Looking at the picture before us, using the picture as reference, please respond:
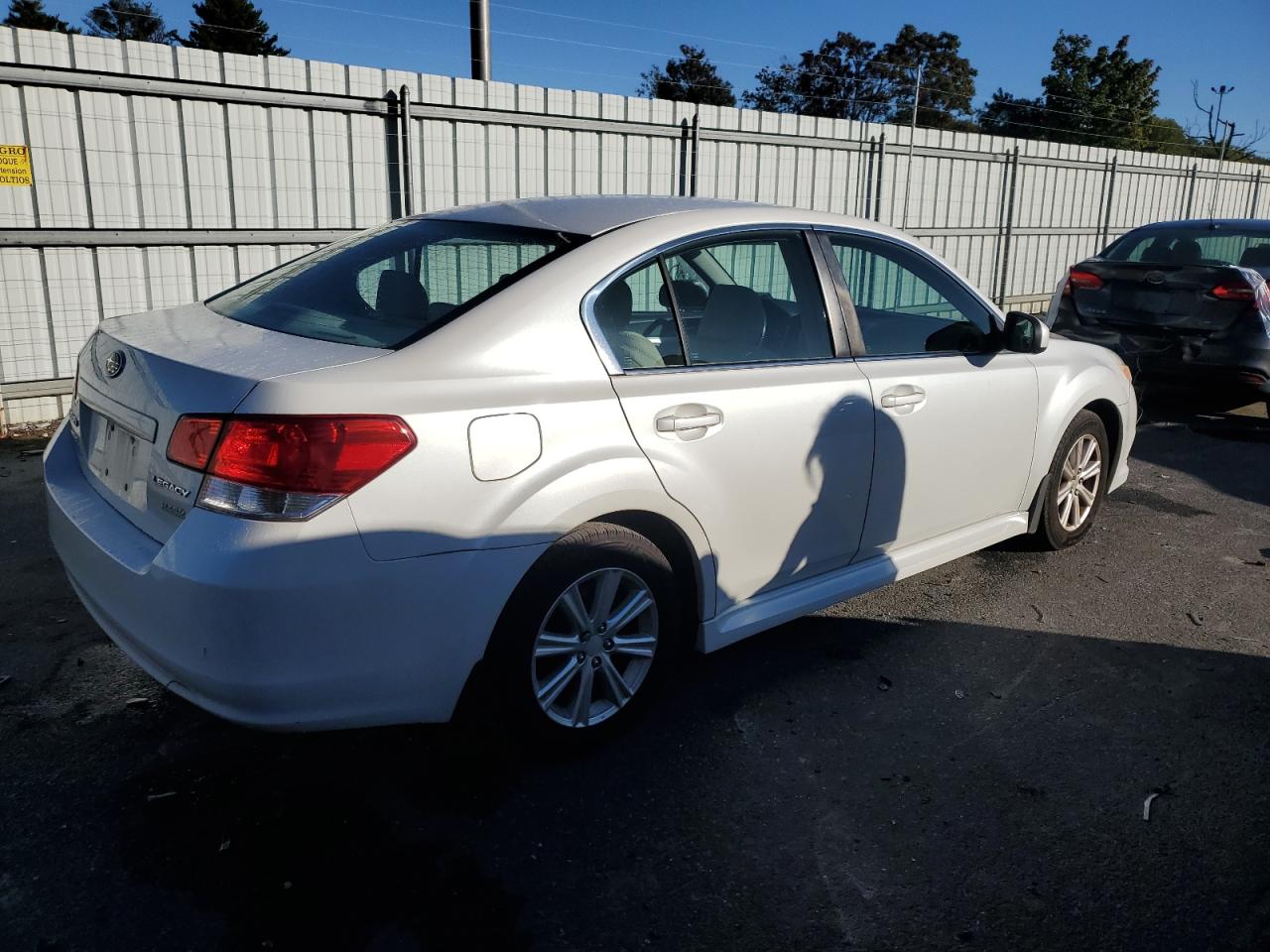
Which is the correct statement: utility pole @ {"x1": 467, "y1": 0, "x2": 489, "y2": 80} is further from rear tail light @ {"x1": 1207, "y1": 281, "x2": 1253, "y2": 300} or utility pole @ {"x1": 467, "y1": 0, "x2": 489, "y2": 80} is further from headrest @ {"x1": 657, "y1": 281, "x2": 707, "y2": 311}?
headrest @ {"x1": 657, "y1": 281, "x2": 707, "y2": 311}

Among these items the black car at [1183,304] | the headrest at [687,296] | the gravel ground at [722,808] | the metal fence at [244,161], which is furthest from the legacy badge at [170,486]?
the black car at [1183,304]

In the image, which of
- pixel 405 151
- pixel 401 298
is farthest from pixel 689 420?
pixel 405 151

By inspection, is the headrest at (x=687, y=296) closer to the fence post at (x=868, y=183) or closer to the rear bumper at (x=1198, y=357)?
the rear bumper at (x=1198, y=357)

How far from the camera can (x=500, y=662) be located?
2811 mm

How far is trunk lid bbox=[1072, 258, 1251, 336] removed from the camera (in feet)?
25.0

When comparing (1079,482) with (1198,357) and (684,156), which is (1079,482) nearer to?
(1198,357)

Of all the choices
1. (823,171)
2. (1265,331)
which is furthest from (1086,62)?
(1265,331)

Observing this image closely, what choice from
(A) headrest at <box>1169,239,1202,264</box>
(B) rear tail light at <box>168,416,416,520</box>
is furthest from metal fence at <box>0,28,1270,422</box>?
(B) rear tail light at <box>168,416,416,520</box>

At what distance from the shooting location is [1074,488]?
4.99 m

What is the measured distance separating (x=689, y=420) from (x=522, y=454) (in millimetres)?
607

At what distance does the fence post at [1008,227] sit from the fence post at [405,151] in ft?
28.4

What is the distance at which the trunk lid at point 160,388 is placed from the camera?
8.40 ft

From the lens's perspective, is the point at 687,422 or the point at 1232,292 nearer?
the point at 687,422

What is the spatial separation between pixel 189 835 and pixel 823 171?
10.8 meters
